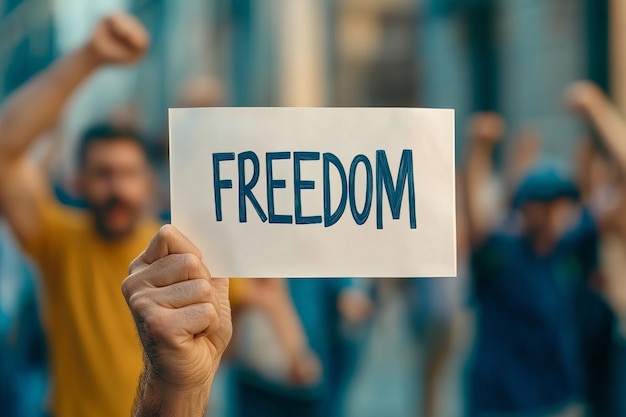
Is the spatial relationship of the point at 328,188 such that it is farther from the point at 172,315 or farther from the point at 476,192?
the point at 476,192

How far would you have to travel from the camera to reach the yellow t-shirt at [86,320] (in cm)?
223

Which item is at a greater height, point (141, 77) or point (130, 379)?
point (141, 77)

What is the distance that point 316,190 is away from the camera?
1.07 m

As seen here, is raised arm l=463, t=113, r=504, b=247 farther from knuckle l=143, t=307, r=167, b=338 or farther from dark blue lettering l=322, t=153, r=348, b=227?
knuckle l=143, t=307, r=167, b=338

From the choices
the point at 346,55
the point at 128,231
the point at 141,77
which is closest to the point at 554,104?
the point at 346,55

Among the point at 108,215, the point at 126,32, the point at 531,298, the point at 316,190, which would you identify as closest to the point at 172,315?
the point at 316,190

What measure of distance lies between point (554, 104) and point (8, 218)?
4.41m

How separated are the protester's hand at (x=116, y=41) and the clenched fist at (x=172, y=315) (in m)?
1.15

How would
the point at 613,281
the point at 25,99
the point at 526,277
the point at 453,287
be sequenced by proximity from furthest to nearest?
the point at 453,287 → the point at 613,281 → the point at 526,277 → the point at 25,99

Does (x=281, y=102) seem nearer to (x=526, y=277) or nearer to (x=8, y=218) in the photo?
(x=526, y=277)

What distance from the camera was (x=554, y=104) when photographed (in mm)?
6000

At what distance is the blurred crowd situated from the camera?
7.36 ft

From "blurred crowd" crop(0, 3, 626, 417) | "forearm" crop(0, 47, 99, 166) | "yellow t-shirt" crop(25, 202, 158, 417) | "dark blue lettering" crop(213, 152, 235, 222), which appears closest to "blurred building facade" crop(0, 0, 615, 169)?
"blurred crowd" crop(0, 3, 626, 417)

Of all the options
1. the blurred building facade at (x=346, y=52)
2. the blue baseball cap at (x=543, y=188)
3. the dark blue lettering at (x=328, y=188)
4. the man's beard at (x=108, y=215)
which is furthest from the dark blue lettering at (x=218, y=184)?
the blurred building facade at (x=346, y=52)
